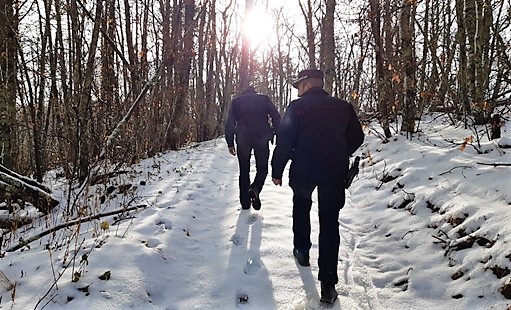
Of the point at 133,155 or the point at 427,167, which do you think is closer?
the point at 427,167

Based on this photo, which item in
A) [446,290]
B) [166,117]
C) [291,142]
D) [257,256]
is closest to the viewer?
[446,290]

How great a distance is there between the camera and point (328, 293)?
3252 millimetres

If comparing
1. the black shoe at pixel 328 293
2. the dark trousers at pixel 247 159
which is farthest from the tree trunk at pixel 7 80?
the black shoe at pixel 328 293

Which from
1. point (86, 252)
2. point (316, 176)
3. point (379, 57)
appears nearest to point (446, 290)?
point (316, 176)

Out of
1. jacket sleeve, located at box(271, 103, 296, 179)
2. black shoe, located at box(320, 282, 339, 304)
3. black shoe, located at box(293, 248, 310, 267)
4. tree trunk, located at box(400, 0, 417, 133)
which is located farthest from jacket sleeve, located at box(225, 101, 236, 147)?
tree trunk, located at box(400, 0, 417, 133)

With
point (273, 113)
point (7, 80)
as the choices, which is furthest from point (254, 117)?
point (7, 80)

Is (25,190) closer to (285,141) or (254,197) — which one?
(254,197)

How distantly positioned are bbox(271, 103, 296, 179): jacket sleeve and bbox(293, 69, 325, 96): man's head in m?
0.26

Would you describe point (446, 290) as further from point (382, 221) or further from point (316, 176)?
point (382, 221)

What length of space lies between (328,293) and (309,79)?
194 centimetres

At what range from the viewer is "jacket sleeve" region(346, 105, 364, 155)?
11.9 ft

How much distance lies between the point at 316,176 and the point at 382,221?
7.15ft

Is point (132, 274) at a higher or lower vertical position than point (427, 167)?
lower

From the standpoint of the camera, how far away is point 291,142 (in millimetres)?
3676
